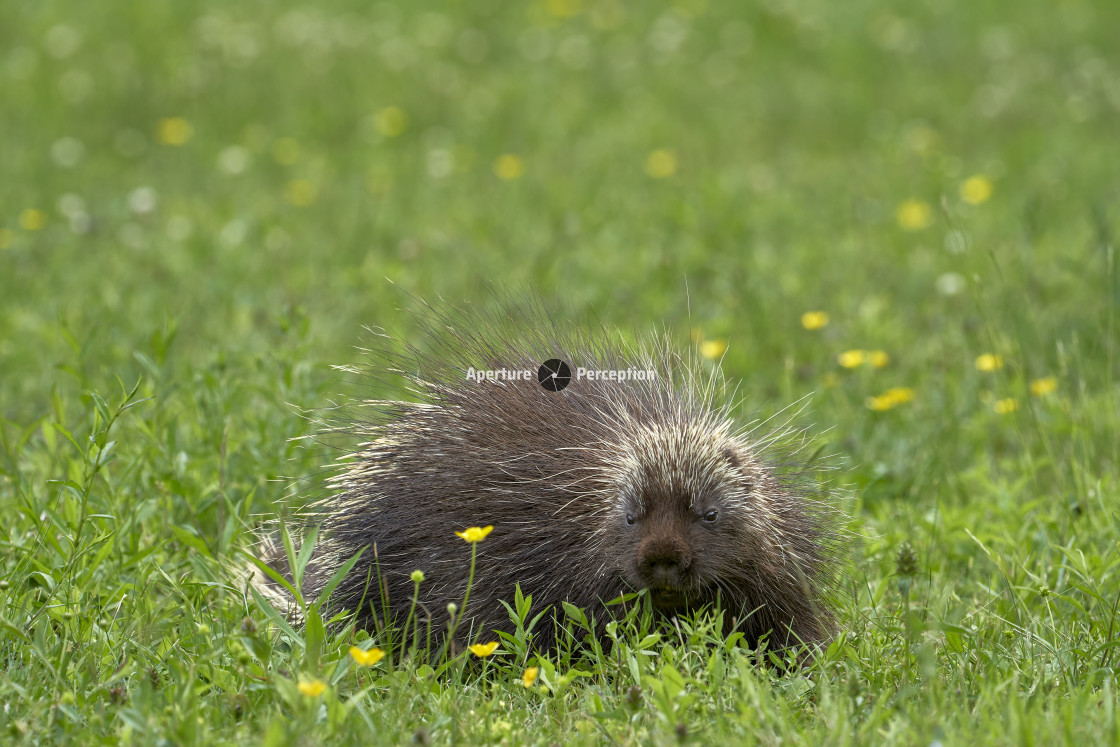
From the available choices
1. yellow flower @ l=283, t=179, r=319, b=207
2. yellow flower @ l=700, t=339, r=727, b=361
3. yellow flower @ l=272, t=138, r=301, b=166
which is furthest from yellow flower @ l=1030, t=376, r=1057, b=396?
yellow flower @ l=272, t=138, r=301, b=166

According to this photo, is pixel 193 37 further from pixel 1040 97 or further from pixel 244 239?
pixel 1040 97

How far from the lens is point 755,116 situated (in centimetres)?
1091

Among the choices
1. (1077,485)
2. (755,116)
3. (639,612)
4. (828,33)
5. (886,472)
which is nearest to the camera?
(639,612)

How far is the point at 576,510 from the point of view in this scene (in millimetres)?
3566

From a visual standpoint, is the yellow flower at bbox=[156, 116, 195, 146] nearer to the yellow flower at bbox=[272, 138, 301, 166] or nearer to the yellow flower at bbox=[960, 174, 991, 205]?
the yellow flower at bbox=[272, 138, 301, 166]

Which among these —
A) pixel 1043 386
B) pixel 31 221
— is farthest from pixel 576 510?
pixel 31 221

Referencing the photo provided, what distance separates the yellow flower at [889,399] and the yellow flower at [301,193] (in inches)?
188

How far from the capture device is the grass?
3168mm

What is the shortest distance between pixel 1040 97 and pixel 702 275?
5453mm

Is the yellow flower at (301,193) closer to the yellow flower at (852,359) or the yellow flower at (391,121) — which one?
the yellow flower at (391,121)

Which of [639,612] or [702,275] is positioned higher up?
[702,275]

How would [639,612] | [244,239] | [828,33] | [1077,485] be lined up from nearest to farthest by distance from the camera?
1. [639,612]
2. [1077,485]
3. [244,239]
4. [828,33]

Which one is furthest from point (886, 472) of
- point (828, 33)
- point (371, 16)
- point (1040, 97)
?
point (371, 16)

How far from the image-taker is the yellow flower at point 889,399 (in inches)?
209
